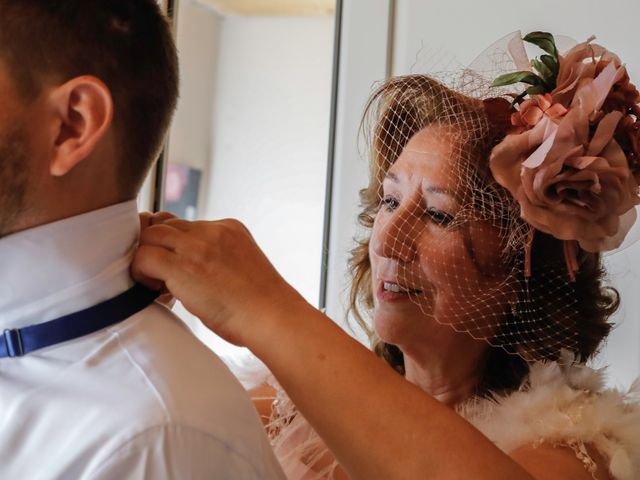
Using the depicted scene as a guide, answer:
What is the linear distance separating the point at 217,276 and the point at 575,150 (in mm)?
425

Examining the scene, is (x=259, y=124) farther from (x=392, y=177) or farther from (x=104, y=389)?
(x=104, y=389)

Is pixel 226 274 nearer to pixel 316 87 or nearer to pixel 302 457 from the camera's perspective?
pixel 302 457

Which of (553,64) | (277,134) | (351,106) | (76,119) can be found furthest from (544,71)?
(277,134)

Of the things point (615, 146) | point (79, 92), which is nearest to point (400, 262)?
point (615, 146)

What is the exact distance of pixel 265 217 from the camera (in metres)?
1.80

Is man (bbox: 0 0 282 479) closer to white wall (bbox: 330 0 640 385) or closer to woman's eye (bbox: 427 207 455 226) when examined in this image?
woman's eye (bbox: 427 207 455 226)

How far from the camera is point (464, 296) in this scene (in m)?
1.04

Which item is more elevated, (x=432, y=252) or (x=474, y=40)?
(x=474, y=40)

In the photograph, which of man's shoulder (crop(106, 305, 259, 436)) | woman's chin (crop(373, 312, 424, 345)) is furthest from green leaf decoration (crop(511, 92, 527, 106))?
man's shoulder (crop(106, 305, 259, 436))

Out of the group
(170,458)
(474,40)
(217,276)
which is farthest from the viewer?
(474,40)

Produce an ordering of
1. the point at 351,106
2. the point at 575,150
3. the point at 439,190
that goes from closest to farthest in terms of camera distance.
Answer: the point at 575,150
the point at 439,190
the point at 351,106

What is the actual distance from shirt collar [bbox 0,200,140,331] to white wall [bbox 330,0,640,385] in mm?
790

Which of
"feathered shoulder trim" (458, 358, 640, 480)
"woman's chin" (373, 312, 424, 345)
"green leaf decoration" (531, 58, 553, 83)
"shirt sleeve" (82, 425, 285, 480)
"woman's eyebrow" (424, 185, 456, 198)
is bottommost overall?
"feathered shoulder trim" (458, 358, 640, 480)

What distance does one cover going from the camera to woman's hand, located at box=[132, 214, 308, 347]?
27.2 inches
